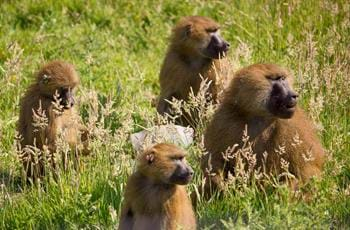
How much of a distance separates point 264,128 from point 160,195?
1.33 metres

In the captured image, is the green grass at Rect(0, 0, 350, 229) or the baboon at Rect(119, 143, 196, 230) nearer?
the baboon at Rect(119, 143, 196, 230)

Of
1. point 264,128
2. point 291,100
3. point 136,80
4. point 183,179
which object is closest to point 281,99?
point 291,100

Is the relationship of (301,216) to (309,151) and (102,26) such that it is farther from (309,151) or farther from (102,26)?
(102,26)

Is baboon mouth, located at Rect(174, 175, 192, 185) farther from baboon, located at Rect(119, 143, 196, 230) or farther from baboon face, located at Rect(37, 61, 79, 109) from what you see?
baboon face, located at Rect(37, 61, 79, 109)

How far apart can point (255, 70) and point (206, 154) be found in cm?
73

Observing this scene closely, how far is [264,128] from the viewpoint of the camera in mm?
8258

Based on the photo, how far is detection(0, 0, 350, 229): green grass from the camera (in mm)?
7828

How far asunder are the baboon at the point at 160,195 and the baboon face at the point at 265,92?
1.09 meters

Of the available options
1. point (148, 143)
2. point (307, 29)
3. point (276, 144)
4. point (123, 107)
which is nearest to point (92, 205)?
point (148, 143)

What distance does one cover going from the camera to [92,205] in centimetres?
799

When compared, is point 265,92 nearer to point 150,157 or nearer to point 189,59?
point 150,157

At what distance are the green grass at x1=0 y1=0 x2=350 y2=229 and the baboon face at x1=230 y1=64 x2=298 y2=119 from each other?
12.1 inches

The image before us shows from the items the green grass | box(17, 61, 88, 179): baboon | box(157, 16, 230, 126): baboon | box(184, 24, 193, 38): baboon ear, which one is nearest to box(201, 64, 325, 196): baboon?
the green grass

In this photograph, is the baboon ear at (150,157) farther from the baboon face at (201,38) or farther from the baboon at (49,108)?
the baboon face at (201,38)
